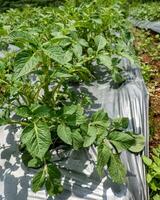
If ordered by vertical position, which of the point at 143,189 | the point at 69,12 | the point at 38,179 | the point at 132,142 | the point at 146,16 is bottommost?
the point at 146,16

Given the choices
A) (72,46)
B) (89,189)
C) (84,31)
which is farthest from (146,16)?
(89,189)

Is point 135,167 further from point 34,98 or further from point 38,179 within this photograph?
point 34,98

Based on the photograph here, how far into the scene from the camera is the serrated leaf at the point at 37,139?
1260mm

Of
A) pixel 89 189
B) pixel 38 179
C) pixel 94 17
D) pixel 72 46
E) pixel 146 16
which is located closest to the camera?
pixel 38 179

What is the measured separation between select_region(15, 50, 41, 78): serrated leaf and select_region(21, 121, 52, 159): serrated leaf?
0.76 ft

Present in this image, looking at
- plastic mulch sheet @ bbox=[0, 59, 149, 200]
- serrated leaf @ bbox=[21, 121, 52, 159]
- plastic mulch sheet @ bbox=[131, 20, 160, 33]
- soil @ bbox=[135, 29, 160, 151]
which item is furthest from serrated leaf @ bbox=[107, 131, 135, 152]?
plastic mulch sheet @ bbox=[131, 20, 160, 33]

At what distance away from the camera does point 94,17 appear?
2.25m

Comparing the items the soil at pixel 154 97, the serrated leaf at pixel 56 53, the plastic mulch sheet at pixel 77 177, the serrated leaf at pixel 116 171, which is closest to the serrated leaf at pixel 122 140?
the serrated leaf at pixel 116 171

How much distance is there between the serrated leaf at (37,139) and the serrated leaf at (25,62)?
0.76 ft

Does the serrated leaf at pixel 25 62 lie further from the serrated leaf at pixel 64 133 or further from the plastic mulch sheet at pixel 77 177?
the plastic mulch sheet at pixel 77 177

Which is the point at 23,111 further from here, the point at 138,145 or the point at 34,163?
the point at 138,145

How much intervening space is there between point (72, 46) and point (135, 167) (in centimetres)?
74

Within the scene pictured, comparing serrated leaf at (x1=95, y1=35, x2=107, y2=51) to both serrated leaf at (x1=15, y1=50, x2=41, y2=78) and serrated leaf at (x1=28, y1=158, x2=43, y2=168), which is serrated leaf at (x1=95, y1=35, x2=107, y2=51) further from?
serrated leaf at (x1=28, y1=158, x2=43, y2=168)

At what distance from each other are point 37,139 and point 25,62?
12.7 inches
